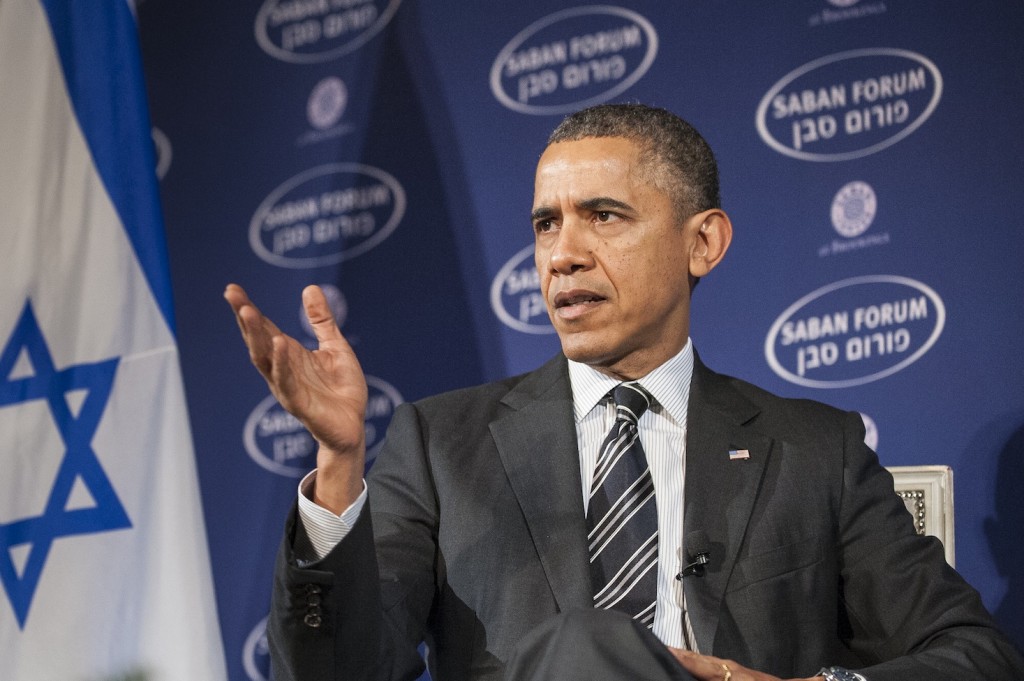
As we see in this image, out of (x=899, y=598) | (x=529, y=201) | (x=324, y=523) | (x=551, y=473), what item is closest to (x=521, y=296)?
(x=529, y=201)

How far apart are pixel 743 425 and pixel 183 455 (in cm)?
150

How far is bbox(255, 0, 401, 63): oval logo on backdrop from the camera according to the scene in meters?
3.58

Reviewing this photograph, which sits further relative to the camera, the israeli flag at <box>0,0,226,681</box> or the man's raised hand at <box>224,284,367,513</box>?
the israeli flag at <box>0,0,226,681</box>

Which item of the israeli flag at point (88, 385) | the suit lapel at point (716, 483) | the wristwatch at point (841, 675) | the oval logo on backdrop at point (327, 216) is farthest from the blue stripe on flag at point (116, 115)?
the wristwatch at point (841, 675)

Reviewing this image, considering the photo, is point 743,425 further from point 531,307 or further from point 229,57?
point 229,57

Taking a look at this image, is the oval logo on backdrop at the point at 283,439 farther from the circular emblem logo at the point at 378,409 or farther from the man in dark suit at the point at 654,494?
the man in dark suit at the point at 654,494

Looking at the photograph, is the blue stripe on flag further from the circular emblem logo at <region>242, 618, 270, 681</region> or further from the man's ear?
the man's ear

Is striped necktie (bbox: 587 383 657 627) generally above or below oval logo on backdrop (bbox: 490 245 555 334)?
below

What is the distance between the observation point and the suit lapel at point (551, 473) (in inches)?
83.0

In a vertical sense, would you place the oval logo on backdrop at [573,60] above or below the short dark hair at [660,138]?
above

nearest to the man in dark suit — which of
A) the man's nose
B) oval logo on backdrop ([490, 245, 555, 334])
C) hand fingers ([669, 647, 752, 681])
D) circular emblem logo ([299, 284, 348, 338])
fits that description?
the man's nose

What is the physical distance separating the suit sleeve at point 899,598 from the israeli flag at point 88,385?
1643 mm

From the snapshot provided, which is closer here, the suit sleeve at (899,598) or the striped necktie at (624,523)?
the suit sleeve at (899,598)

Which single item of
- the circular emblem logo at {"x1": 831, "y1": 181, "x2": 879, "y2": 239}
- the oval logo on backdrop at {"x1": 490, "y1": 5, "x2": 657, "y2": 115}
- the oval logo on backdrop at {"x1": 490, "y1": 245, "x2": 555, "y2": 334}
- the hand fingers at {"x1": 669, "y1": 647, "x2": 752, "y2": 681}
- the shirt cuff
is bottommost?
the hand fingers at {"x1": 669, "y1": 647, "x2": 752, "y2": 681}
